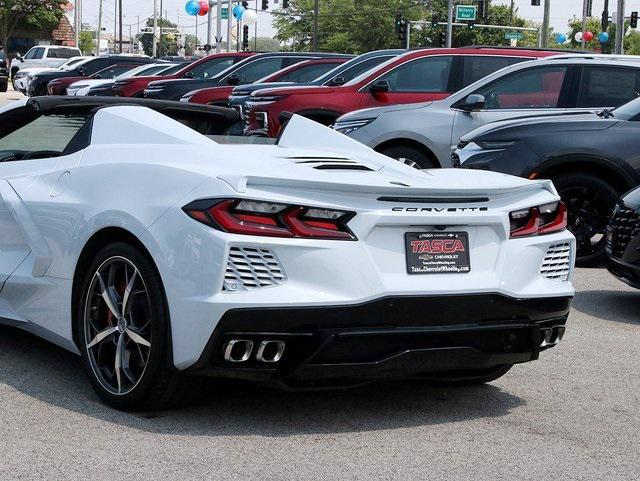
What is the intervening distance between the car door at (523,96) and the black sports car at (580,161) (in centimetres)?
167

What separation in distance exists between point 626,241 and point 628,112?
2823mm

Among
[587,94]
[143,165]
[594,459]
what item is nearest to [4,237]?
[143,165]

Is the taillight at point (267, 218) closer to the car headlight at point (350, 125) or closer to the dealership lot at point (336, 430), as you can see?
the dealership lot at point (336, 430)

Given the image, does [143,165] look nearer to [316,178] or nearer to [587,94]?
[316,178]

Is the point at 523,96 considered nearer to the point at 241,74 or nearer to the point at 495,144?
the point at 495,144

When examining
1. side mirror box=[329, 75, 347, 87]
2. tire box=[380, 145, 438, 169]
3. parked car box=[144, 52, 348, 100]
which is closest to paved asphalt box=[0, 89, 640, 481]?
tire box=[380, 145, 438, 169]

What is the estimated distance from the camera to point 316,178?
5.00 metres

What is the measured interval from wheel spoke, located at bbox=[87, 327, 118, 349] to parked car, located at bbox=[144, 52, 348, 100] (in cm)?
1782

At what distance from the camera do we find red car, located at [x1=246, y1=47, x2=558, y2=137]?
49.8 feet

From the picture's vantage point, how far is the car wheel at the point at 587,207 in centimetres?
1063

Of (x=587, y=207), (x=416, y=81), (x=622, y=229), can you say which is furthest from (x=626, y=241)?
(x=416, y=81)

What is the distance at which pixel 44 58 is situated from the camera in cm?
5400

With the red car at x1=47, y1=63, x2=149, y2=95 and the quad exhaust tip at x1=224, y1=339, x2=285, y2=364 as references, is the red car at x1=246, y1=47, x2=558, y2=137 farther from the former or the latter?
the red car at x1=47, y1=63, x2=149, y2=95

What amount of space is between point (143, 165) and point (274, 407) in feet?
3.98
